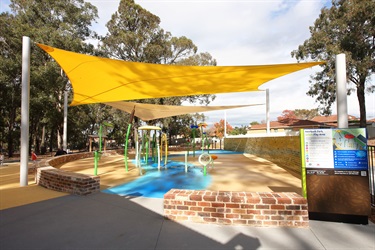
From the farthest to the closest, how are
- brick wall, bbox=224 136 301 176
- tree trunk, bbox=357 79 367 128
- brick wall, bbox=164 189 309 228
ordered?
tree trunk, bbox=357 79 367 128, brick wall, bbox=224 136 301 176, brick wall, bbox=164 189 309 228

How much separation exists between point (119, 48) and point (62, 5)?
517cm

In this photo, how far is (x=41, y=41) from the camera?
14281 mm

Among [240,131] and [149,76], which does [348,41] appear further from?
[240,131]

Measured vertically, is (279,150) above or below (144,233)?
above

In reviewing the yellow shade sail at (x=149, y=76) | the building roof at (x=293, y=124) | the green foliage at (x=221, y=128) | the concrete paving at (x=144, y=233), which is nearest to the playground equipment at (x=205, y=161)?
the yellow shade sail at (x=149, y=76)

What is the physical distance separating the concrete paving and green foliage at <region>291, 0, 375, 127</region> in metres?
15.7

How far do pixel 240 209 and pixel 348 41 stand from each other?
59.3ft

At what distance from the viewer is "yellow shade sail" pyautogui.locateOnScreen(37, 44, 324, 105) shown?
4102 mm

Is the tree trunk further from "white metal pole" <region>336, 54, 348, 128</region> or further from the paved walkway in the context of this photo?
the paved walkway

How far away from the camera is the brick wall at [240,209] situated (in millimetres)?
2588

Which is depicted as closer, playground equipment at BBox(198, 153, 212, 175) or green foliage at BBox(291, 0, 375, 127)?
playground equipment at BBox(198, 153, 212, 175)

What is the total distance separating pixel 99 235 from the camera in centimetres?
234

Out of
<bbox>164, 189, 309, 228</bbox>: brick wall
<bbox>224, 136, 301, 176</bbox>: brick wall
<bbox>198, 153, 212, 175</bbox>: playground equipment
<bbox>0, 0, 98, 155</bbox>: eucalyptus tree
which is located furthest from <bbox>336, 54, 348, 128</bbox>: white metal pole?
<bbox>0, 0, 98, 155</bbox>: eucalyptus tree

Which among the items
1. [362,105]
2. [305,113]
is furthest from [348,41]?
[305,113]
